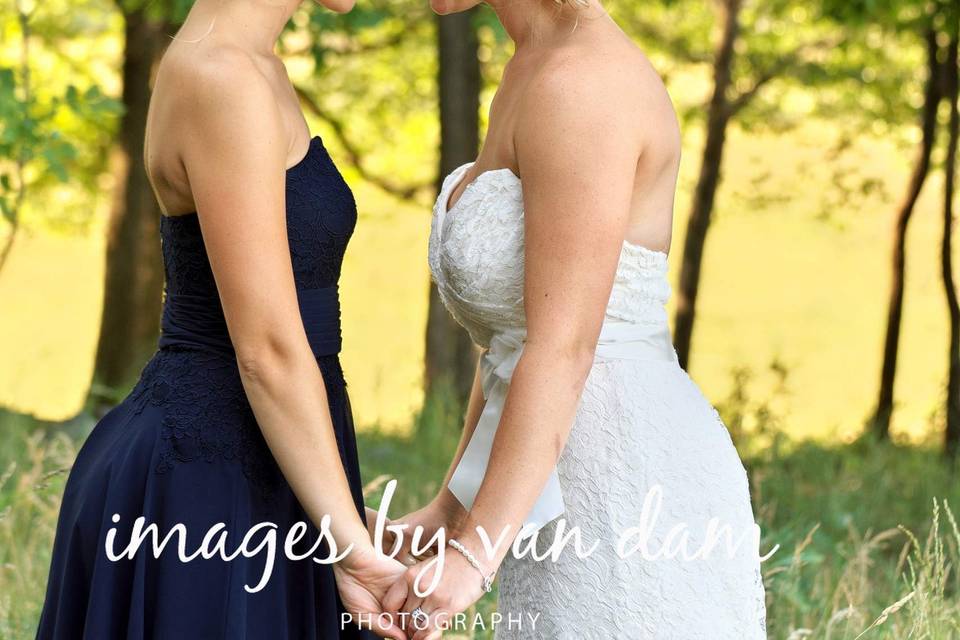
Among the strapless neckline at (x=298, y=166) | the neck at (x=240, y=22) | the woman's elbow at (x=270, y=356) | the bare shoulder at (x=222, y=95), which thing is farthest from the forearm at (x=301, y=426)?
the neck at (x=240, y=22)

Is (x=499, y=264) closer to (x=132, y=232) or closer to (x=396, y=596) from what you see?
(x=396, y=596)

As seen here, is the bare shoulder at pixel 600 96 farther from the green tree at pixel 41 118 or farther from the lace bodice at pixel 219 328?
the green tree at pixel 41 118

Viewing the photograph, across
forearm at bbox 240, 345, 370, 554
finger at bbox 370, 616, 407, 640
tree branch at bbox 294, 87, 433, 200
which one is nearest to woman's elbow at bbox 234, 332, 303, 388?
forearm at bbox 240, 345, 370, 554

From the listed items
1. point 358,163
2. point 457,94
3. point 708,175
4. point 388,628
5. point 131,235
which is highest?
point 457,94

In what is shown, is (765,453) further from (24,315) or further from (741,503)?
(24,315)

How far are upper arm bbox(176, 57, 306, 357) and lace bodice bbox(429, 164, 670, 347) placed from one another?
A: 33 cm

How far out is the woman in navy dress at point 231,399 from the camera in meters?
2.16

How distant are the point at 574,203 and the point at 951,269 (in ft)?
20.7

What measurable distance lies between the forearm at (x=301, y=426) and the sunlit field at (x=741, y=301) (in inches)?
452

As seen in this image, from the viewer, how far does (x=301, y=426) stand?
2234 mm

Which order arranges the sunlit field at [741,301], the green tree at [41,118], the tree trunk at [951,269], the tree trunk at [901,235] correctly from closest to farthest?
the green tree at [41,118], the tree trunk at [951,269], the tree trunk at [901,235], the sunlit field at [741,301]

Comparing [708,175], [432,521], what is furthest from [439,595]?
[708,175]

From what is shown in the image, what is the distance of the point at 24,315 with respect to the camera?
18891 millimetres

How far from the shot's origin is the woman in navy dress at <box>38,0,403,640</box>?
2160mm
